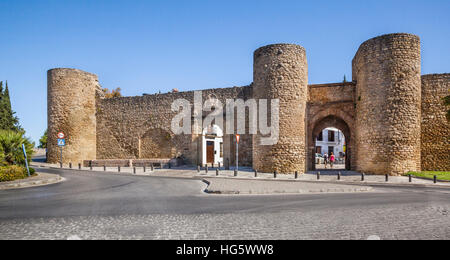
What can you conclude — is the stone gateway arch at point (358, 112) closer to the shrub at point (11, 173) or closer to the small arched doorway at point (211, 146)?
the small arched doorway at point (211, 146)

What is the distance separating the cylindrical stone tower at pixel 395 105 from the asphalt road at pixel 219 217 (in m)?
8.40

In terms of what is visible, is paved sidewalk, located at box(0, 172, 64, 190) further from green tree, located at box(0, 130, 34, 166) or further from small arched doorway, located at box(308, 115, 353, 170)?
small arched doorway, located at box(308, 115, 353, 170)

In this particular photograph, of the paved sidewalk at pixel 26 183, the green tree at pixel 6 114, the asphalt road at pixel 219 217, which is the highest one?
the green tree at pixel 6 114

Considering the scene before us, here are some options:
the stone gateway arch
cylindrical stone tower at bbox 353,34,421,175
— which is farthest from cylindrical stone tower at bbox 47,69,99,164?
cylindrical stone tower at bbox 353,34,421,175

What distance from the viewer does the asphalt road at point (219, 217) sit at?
441 centimetres

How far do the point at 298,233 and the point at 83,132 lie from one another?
24.0 meters

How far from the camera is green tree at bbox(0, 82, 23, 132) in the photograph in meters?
27.1

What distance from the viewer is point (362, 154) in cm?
1712

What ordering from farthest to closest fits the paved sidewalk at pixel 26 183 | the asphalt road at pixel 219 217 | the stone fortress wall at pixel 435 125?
the stone fortress wall at pixel 435 125 < the paved sidewalk at pixel 26 183 < the asphalt road at pixel 219 217

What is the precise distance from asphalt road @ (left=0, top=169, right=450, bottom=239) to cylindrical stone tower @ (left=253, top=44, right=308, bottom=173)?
927cm

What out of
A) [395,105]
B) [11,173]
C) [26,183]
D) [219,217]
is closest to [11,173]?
[11,173]

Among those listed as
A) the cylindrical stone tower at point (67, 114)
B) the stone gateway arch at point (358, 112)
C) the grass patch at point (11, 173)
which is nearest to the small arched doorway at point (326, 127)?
the stone gateway arch at point (358, 112)

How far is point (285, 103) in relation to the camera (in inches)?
683
